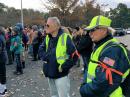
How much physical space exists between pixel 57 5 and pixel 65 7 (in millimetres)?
1004

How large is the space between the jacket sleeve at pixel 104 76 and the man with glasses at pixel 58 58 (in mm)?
2343

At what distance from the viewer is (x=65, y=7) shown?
39.0 meters

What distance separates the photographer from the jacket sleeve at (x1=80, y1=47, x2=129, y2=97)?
3273 mm

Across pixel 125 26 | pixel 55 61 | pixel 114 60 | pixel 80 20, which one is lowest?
pixel 125 26

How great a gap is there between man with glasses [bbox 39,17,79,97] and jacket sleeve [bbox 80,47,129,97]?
7.69 ft

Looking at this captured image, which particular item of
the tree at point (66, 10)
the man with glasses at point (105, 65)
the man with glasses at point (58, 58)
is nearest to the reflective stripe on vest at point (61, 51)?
the man with glasses at point (58, 58)

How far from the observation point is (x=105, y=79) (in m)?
3.26

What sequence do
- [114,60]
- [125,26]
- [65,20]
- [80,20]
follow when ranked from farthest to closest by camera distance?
[125,26] < [80,20] < [65,20] < [114,60]

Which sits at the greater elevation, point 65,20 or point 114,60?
point 114,60

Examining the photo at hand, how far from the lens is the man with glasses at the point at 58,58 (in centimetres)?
571

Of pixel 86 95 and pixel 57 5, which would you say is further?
pixel 57 5

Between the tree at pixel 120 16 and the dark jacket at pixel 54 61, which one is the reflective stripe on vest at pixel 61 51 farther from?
the tree at pixel 120 16

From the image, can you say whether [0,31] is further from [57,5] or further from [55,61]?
[57,5]

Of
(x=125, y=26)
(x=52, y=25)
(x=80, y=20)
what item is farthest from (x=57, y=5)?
(x=125, y=26)
